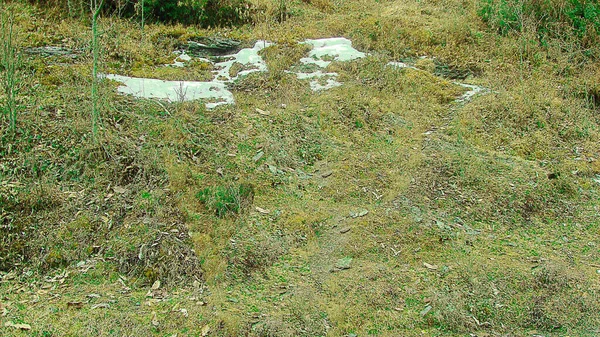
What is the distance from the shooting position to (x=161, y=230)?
529 cm

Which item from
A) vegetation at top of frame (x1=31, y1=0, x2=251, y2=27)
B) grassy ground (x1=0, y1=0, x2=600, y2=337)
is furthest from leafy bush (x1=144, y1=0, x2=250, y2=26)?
grassy ground (x1=0, y1=0, x2=600, y2=337)

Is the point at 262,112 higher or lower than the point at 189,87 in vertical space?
lower

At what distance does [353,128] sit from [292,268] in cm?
287

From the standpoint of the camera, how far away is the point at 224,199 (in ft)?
19.2

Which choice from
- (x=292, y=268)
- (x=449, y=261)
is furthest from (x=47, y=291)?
(x=449, y=261)

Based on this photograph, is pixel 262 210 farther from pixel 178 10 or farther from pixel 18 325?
pixel 178 10

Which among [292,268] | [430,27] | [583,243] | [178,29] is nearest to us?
[292,268]

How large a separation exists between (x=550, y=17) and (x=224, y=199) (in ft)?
25.2

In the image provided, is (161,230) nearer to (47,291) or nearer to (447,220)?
(47,291)

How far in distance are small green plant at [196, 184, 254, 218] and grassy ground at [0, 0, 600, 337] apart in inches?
1.0

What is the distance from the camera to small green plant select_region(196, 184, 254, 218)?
5.75m

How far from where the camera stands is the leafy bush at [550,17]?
9.84 m

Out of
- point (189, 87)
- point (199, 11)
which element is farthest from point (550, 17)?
point (189, 87)

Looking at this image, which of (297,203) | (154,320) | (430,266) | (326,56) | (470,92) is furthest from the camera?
(326,56)
